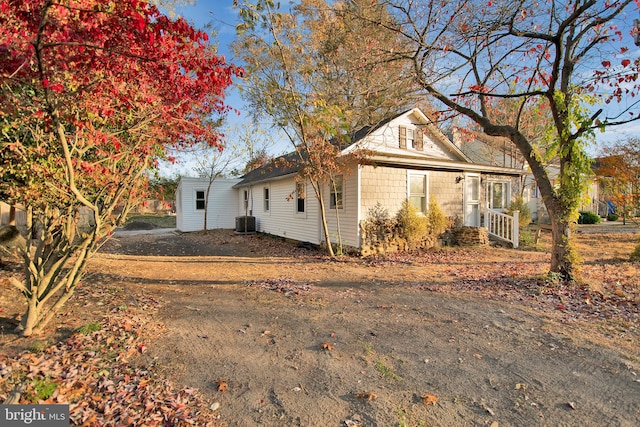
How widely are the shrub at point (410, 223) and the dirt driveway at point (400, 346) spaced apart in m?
3.34

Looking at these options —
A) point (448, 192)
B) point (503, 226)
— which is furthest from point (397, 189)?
point (503, 226)

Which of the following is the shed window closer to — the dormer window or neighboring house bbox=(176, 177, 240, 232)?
neighboring house bbox=(176, 177, 240, 232)

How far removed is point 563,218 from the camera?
636 cm

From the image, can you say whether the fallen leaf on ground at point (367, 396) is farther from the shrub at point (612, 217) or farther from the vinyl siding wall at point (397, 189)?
the shrub at point (612, 217)

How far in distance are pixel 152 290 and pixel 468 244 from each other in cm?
1036

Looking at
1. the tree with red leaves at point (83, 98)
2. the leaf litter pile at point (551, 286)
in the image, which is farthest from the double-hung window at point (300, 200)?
the tree with red leaves at point (83, 98)

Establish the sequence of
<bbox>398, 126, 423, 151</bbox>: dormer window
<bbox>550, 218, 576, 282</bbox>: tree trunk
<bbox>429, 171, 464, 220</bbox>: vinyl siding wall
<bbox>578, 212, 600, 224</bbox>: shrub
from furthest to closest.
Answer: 1. <bbox>578, 212, 600, 224</bbox>: shrub
2. <bbox>398, 126, 423, 151</bbox>: dormer window
3. <bbox>429, 171, 464, 220</bbox>: vinyl siding wall
4. <bbox>550, 218, 576, 282</bbox>: tree trunk

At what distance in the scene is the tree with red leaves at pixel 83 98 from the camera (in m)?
2.74

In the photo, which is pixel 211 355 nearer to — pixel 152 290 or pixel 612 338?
pixel 152 290

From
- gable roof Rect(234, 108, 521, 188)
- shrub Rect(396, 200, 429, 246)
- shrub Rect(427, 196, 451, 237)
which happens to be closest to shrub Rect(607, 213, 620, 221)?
gable roof Rect(234, 108, 521, 188)

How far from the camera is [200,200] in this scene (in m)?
19.4

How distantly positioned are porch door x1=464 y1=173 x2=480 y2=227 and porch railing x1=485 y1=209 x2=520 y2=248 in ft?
1.55

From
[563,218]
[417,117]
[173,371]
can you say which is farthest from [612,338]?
[417,117]

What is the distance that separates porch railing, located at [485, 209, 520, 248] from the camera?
39.7 feet
